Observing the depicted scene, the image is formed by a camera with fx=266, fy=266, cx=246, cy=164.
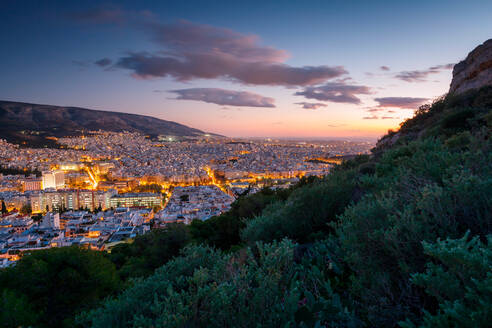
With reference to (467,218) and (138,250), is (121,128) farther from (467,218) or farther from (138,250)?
(467,218)

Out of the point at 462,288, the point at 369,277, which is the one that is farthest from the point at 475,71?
the point at 462,288

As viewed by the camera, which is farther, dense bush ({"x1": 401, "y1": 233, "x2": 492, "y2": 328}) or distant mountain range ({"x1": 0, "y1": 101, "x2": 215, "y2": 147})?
distant mountain range ({"x1": 0, "y1": 101, "x2": 215, "y2": 147})

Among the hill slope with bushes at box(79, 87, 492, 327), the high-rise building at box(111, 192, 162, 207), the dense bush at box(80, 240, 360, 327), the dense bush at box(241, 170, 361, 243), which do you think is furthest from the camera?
the high-rise building at box(111, 192, 162, 207)

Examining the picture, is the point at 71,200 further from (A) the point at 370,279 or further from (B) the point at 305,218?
(A) the point at 370,279

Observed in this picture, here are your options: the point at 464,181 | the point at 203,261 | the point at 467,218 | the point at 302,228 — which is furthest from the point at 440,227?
the point at 302,228

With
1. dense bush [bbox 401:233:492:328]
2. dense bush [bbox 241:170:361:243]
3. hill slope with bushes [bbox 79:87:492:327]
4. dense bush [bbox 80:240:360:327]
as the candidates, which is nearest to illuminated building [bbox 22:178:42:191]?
dense bush [bbox 241:170:361:243]

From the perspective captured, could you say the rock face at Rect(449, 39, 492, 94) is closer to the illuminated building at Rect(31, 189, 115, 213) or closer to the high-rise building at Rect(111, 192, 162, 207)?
the high-rise building at Rect(111, 192, 162, 207)

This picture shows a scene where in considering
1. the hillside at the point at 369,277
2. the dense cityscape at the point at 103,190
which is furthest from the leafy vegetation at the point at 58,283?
the dense cityscape at the point at 103,190

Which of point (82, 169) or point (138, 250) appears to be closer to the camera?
point (138, 250)
